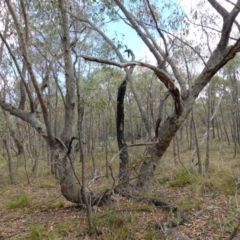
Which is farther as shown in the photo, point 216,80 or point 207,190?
point 216,80

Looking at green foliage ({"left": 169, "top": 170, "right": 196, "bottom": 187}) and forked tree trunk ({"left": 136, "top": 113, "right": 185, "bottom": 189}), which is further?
green foliage ({"left": 169, "top": 170, "right": 196, "bottom": 187})

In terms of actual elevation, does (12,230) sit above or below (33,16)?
below

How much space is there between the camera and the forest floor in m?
3.98

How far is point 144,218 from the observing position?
4586 mm

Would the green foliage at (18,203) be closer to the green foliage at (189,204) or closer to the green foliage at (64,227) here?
the green foliage at (64,227)

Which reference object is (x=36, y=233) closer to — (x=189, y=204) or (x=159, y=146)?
(x=189, y=204)

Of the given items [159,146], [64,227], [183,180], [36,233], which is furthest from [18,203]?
[183,180]

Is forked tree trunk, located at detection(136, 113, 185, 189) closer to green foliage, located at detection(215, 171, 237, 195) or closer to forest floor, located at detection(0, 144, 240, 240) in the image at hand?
forest floor, located at detection(0, 144, 240, 240)

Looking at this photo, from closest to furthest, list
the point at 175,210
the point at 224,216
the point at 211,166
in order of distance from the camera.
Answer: the point at 224,216
the point at 175,210
the point at 211,166

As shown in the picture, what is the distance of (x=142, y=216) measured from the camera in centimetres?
466

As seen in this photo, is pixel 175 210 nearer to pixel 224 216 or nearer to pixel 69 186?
pixel 224 216

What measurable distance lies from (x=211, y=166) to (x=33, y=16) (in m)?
6.14

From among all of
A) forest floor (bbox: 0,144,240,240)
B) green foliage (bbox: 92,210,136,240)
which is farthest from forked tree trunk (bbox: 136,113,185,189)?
green foliage (bbox: 92,210,136,240)

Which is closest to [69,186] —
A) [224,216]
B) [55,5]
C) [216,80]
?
[224,216]
